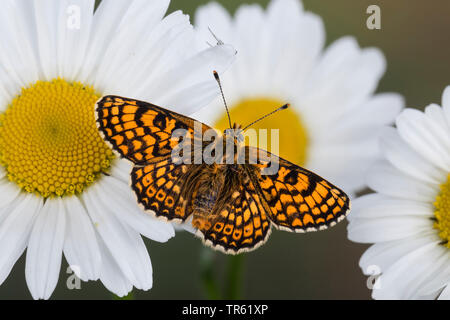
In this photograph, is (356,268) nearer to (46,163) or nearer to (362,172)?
(362,172)

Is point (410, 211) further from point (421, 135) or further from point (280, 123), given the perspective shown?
point (280, 123)

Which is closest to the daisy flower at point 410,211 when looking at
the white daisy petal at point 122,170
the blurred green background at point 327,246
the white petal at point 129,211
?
the white petal at point 129,211

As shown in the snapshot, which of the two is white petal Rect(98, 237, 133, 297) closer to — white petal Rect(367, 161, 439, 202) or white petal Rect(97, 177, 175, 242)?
white petal Rect(97, 177, 175, 242)

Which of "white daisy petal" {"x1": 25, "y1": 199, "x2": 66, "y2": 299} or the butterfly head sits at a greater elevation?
the butterfly head

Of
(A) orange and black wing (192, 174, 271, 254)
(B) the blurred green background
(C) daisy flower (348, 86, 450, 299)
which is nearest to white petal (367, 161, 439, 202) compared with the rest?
(C) daisy flower (348, 86, 450, 299)

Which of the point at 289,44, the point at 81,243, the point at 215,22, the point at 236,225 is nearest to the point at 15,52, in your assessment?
the point at 81,243
